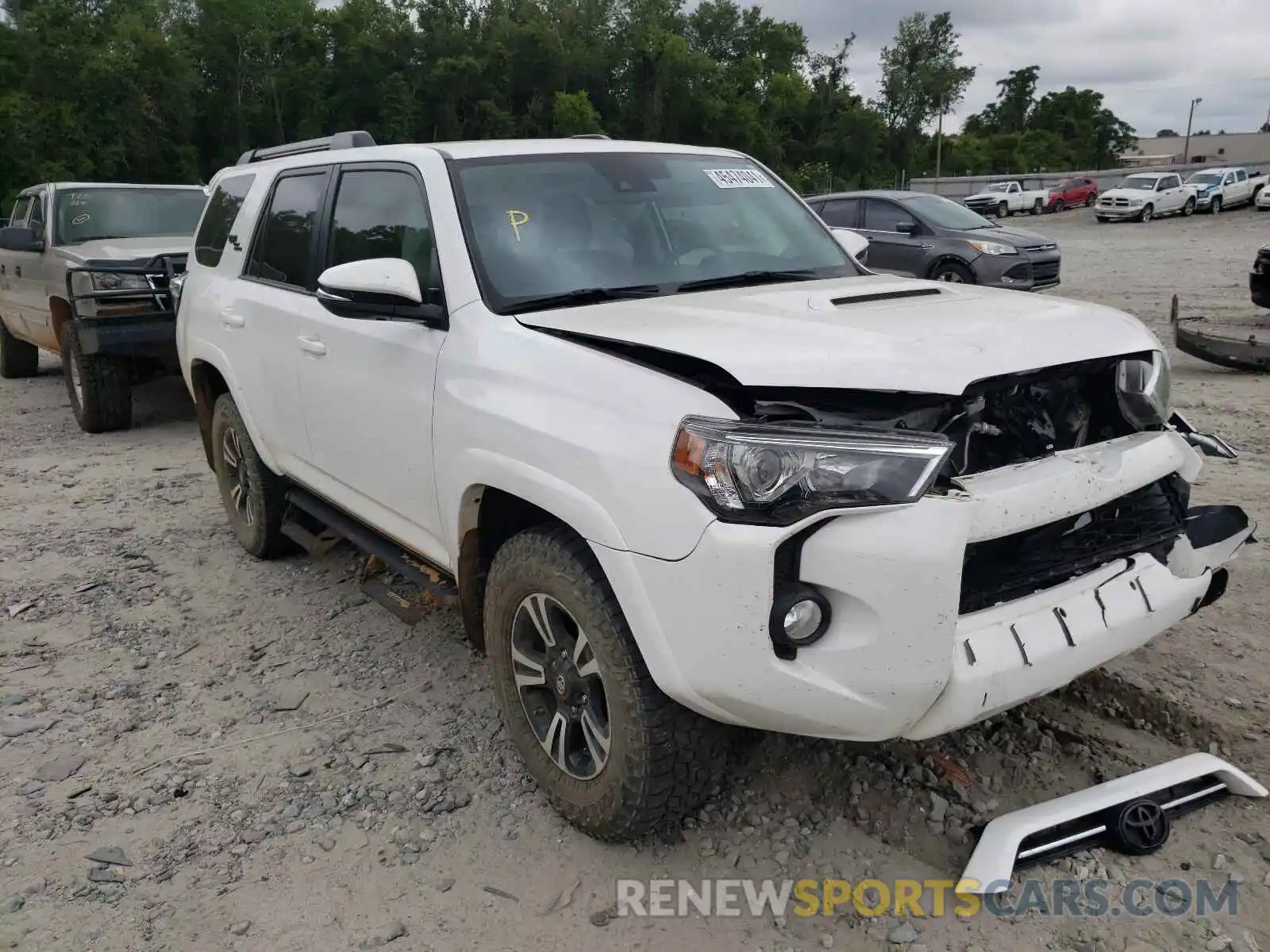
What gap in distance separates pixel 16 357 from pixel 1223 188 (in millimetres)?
37469

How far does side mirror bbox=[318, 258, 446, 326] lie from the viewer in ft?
9.61

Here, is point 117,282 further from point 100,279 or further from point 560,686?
point 560,686

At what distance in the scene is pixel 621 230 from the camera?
11.0ft

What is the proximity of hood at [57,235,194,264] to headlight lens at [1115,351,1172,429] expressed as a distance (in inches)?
275

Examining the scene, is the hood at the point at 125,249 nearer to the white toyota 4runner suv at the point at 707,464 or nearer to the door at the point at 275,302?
the door at the point at 275,302

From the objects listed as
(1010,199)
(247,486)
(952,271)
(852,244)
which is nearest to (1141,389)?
(852,244)

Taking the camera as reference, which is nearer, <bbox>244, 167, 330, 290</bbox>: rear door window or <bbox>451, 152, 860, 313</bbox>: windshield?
<bbox>451, 152, 860, 313</bbox>: windshield

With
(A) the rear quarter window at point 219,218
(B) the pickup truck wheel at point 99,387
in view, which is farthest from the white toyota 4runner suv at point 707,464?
(B) the pickup truck wheel at point 99,387

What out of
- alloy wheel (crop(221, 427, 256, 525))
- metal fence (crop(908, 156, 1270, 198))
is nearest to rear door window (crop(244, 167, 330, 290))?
alloy wheel (crop(221, 427, 256, 525))

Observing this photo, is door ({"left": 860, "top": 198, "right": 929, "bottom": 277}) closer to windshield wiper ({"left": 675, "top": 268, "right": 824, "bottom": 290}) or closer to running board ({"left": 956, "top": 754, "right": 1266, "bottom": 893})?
windshield wiper ({"left": 675, "top": 268, "right": 824, "bottom": 290})

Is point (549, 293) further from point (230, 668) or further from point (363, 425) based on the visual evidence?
point (230, 668)

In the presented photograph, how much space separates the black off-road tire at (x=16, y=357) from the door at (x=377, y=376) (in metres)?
8.97

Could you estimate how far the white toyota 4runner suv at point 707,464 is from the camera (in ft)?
7.02

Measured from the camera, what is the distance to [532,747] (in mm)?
2912
